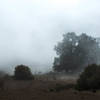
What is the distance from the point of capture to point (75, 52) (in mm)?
71500

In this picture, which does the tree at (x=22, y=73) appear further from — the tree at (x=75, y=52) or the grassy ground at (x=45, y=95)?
the tree at (x=75, y=52)

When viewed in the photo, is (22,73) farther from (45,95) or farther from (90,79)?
(45,95)

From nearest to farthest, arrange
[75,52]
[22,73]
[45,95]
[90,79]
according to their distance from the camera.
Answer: [45,95] → [90,79] → [22,73] → [75,52]

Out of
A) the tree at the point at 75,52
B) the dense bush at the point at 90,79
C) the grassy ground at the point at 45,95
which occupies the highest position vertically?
the tree at the point at 75,52

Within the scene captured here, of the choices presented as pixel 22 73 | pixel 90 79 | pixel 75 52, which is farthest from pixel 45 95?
pixel 75 52

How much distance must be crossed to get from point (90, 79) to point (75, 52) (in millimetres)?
35263

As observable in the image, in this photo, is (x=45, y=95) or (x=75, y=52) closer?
(x=45, y=95)

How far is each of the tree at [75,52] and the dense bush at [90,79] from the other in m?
30.4

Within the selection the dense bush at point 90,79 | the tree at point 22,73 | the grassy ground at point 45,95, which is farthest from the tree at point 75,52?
the dense bush at point 90,79

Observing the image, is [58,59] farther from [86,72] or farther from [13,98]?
[13,98]

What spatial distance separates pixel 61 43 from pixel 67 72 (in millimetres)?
8533

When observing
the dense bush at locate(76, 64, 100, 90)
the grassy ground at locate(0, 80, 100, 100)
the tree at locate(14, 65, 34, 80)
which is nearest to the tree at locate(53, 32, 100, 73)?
the tree at locate(14, 65, 34, 80)

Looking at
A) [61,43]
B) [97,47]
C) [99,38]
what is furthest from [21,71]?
[99,38]

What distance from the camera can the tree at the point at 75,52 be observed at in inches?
2744
